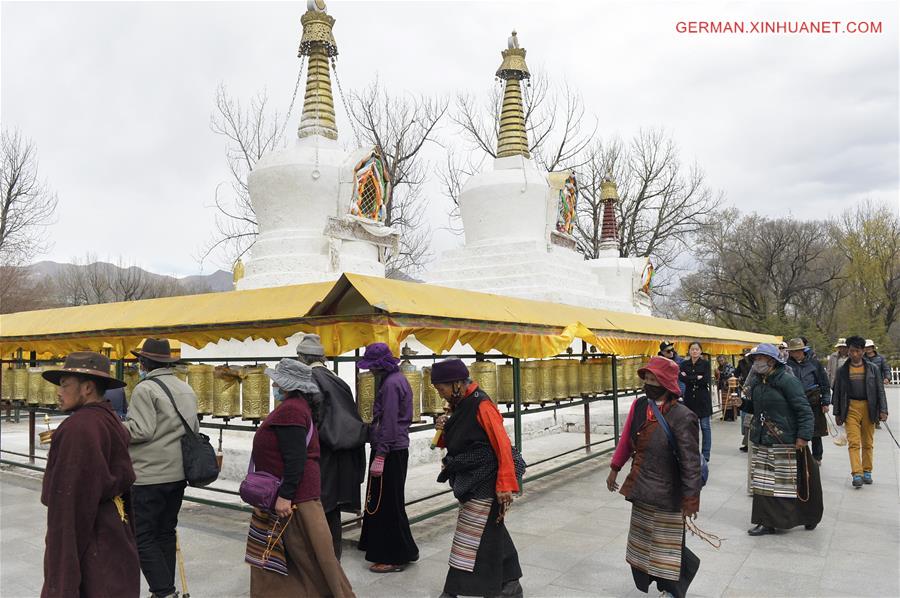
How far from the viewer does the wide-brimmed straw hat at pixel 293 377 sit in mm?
3734

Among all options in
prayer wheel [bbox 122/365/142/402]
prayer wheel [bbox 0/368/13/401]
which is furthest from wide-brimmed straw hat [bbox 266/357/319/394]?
prayer wheel [bbox 0/368/13/401]

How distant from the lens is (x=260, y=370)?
6211 mm

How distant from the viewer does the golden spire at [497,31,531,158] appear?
717 inches

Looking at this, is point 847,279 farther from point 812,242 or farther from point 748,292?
point 748,292

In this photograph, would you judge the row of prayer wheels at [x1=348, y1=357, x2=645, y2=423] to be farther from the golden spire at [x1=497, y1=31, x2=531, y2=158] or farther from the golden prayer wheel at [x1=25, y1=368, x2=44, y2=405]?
the golden spire at [x1=497, y1=31, x2=531, y2=158]

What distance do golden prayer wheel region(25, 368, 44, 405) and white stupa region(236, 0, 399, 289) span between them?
195 inches

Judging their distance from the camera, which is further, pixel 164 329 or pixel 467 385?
A: pixel 164 329

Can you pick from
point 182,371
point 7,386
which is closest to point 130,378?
point 182,371

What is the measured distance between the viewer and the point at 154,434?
4020 millimetres

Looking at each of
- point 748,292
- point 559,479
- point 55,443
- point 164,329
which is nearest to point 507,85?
point 559,479

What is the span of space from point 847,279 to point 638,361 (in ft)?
115

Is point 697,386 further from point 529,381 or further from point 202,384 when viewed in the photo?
point 202,384

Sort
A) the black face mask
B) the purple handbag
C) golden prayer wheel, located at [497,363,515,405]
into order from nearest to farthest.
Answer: the purple handbag
the black face mask
golden prayer wheel, located at [497,363,515,405]

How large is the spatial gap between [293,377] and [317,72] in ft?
39.9
